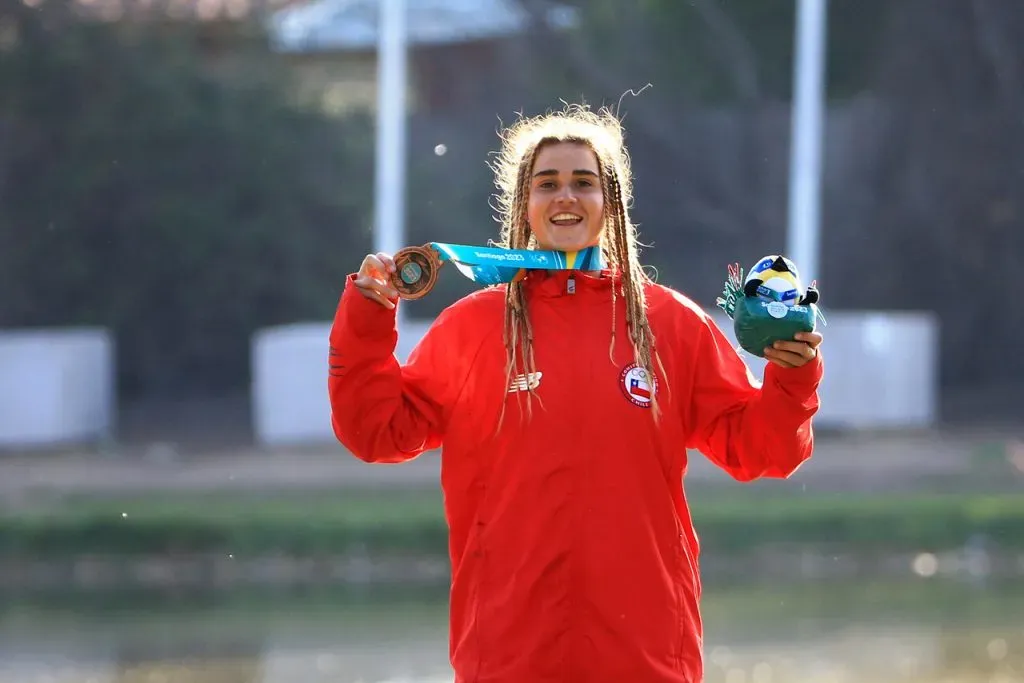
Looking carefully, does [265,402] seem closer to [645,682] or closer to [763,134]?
[763,134]

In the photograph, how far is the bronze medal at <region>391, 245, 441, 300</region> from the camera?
2.87 metres

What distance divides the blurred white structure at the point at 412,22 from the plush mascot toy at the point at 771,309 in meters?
14.7

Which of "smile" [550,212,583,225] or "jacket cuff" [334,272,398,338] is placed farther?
"smile" [550,212,583,225]

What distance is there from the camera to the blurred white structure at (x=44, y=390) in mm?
12984

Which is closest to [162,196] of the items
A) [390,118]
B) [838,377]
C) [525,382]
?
[390,118]

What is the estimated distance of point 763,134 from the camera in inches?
670

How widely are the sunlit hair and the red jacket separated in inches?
1.0

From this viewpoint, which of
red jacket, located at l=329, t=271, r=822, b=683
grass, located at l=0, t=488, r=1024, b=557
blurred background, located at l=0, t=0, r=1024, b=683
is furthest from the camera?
blurred background, located at l=0, t=0, r=1024, b=683

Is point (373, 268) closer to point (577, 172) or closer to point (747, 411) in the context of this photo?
point (577, 172)

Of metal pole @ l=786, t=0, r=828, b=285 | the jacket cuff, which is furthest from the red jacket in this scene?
metal pole @ l=786, t=0, r=828, b=285

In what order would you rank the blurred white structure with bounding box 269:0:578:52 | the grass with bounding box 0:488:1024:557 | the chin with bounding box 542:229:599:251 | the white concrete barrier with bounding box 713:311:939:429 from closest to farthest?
the chin with bounding box 542:229:599:251 → the grass with bounding box 0:488:1024:557 → the white concrete barrier with bounding box 713:311:939:429 → the blurred white structure with bounding box 269:0:578:52

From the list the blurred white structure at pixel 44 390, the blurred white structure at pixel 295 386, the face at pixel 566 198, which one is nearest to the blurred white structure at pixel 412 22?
the blurred white structure at pixel 44 390

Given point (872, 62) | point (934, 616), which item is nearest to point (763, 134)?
point (872, 62)

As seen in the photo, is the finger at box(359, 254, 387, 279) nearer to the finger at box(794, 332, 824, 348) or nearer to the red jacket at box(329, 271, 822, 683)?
the red jacket at box(329, 271, 822, 683)
